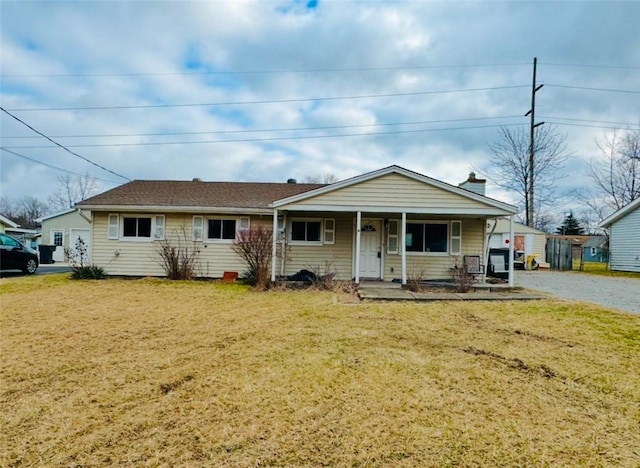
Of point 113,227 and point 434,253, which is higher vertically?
point 113,227

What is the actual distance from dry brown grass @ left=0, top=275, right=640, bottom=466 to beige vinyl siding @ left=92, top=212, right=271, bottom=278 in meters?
6.11

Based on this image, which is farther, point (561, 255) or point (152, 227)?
point (561, 255)

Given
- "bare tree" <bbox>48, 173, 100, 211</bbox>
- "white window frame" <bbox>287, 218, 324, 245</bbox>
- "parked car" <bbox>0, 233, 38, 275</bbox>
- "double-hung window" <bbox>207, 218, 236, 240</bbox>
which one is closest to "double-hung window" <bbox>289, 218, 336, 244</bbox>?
"white window frame" <bbox>287, 218, 324, 245</bbox>

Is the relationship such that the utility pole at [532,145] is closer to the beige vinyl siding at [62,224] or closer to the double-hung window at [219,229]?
the double-hung window at [219,229]

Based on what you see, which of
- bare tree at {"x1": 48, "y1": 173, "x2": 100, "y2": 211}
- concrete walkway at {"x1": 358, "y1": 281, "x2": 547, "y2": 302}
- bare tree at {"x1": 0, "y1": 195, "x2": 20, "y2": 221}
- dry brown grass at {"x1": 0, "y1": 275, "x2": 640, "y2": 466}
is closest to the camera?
dry brown grass at {"x1": 0, "y1": 275, "x2": 640, "y2": 466}

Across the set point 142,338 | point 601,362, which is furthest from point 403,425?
Answer: point 142,338

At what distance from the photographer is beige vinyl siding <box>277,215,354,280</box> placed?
1335 cm

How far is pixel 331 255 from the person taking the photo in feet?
44.1

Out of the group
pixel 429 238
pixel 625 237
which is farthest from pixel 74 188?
pixel 625 237

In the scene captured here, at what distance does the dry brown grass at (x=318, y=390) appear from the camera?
269 centimetres

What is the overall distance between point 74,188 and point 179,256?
42.6 meters

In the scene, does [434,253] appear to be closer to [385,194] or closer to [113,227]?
[385,194]

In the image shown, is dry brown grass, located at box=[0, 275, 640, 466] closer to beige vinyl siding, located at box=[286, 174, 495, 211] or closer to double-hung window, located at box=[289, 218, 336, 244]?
beige vinyl siding, located at box=[286, 174, 495, 211]

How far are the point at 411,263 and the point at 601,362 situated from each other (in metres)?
8.65
